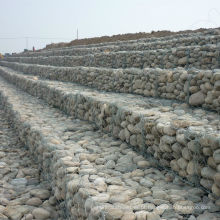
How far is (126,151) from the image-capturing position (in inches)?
179

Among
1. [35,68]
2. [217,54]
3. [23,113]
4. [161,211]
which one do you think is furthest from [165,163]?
[35,68]

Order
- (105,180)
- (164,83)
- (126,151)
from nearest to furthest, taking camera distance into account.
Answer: (105,180) → (126,151) → (164,83)

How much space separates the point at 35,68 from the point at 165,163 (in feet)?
48.0

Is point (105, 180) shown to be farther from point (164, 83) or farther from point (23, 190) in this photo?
point (164, 83)

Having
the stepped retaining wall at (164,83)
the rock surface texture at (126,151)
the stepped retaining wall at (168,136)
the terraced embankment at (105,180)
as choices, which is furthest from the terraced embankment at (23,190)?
the stepped retaining wall at (164,83)

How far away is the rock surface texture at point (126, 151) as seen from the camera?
2.95 meters

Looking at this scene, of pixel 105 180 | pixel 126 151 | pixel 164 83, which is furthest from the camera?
→ pixel 164 83

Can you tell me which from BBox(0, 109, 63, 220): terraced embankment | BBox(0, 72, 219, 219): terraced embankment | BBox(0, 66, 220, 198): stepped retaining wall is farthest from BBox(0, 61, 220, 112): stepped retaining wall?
BBox(0, 109, 63, 220): terraced embankment

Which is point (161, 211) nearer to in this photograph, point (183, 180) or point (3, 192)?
point (183, 180)

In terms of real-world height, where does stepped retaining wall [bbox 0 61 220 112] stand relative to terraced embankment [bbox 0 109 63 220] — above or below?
above

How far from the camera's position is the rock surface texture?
2.95 metres

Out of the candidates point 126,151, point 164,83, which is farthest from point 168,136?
point 164,83

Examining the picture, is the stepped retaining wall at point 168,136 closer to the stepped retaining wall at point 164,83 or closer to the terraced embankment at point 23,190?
the stepped retaining wall at point 164,83

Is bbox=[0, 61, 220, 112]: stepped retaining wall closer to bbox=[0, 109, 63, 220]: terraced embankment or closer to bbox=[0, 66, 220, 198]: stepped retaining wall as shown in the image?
bbox=[0, 66, 220, 198]: stepped retaining wall
